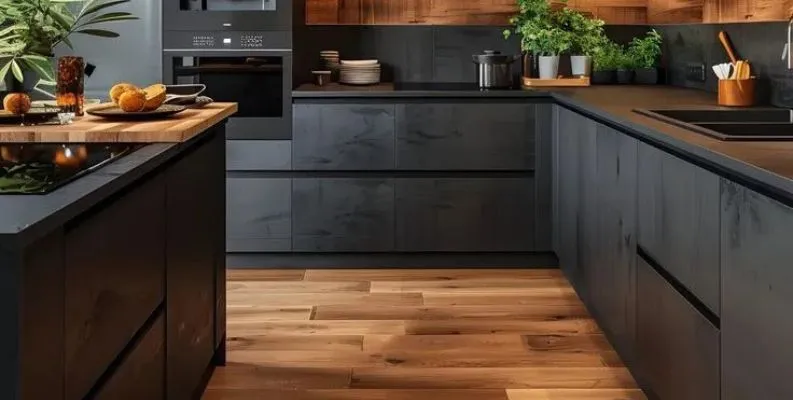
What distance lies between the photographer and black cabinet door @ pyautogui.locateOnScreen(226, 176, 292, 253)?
15.4 feet

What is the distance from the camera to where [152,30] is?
4680 millimetres

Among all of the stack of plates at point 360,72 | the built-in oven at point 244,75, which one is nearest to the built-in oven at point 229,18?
the built-in oven at point 244,75

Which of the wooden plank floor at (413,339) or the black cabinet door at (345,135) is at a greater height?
the black cabinet door at (345,135)

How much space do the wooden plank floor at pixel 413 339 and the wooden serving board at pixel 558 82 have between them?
89 centimetres

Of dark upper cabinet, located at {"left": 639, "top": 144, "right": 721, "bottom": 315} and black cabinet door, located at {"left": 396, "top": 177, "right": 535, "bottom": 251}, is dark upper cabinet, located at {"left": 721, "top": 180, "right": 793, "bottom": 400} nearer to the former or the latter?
dark upper cabinet, located at {"left": 639, "top": 144, "right": 721, "bottom": 315}

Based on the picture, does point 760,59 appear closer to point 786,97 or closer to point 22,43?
point 786,97

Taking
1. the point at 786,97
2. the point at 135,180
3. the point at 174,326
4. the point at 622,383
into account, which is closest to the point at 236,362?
the point at 174,326

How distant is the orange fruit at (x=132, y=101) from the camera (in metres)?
2.69

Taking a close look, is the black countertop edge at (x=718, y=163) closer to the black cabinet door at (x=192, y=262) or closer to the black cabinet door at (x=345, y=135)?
the black cabinet door at (x=192, y=262)

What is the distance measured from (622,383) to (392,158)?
1.83 meters

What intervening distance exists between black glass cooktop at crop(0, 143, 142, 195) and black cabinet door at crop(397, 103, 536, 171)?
8.03 ft

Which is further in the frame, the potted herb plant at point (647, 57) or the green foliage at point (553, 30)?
the potted herb plant at point (647, 57)

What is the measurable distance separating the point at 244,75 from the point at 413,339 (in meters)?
1.66

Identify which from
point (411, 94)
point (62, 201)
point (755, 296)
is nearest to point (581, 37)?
point (411, 94)
